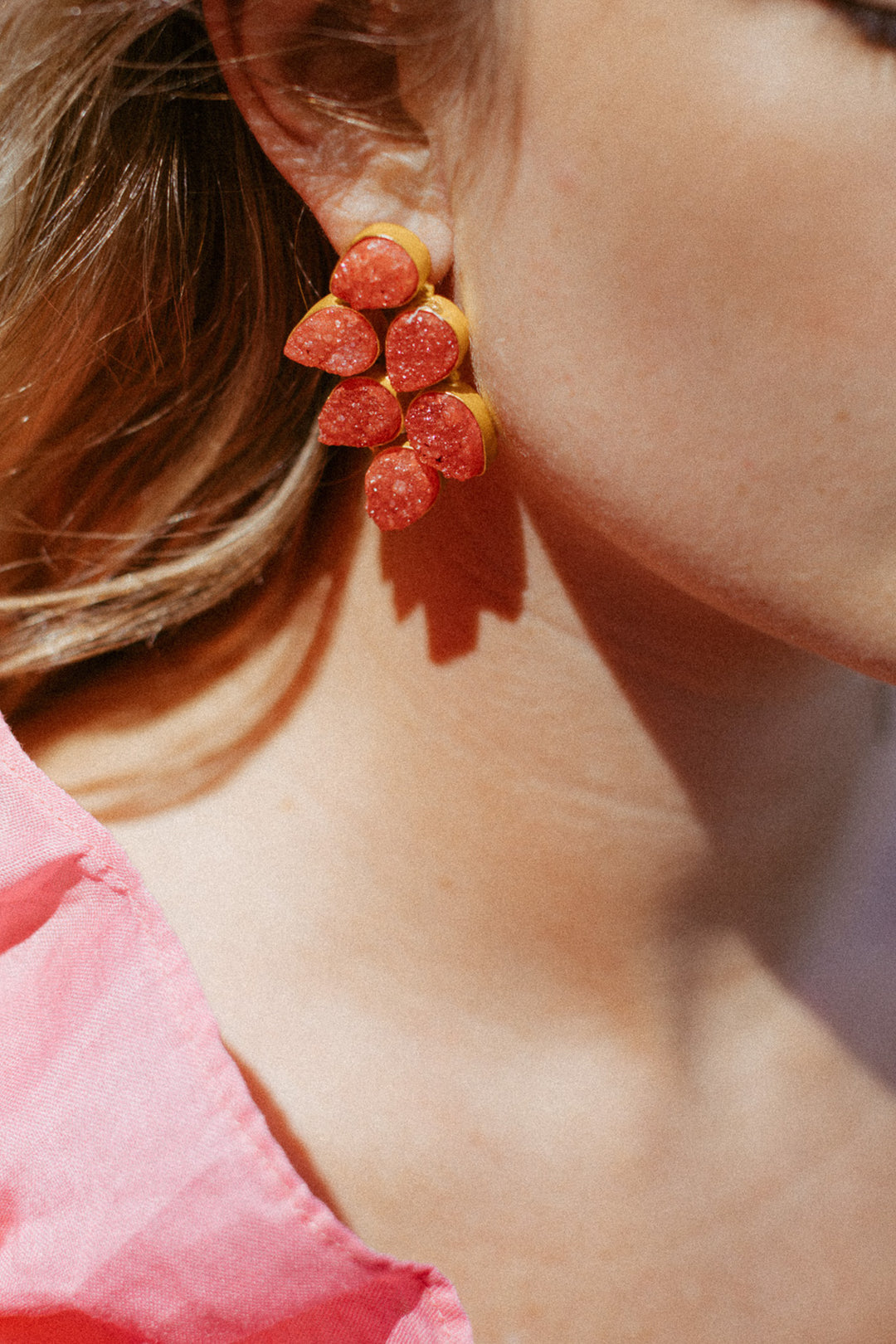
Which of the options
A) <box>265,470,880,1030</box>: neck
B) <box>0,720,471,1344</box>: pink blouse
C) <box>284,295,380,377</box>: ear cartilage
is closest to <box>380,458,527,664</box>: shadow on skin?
<box>265,470,880,1030</box>: neck

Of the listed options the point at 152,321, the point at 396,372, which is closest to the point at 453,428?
the point at 396,372

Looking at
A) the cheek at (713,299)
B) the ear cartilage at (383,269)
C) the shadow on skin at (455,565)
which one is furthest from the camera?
the shadow on skin at (455,565)

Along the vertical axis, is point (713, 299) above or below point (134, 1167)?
above

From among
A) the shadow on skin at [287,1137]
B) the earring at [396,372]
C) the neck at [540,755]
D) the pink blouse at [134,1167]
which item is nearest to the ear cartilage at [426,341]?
the earring at [396,372]

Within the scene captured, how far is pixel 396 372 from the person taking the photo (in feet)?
2.19

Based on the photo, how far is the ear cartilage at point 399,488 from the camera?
689 mm

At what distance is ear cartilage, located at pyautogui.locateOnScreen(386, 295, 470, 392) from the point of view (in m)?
0.65

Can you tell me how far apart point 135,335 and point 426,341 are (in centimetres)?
27

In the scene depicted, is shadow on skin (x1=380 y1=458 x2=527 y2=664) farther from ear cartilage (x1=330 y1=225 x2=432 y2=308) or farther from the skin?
ear cartilage (x1=330 y1=225 x2=432 y2=308)

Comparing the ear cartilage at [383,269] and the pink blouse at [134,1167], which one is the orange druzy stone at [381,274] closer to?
the ear cartilage at [383,269]

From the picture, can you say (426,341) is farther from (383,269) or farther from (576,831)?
(576,831)

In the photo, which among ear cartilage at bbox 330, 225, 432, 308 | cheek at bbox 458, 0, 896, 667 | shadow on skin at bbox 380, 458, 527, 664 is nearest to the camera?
cheek at bbox 458, 0, 896, 667

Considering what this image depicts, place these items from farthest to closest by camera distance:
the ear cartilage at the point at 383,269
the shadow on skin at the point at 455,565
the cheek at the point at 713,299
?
the shadow on skin at the point at 455,565
the ear cartilage at the point at 383,269
the cheek at the point at 713,299

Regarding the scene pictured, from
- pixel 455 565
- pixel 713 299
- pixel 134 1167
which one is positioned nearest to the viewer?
pixel 713 299
